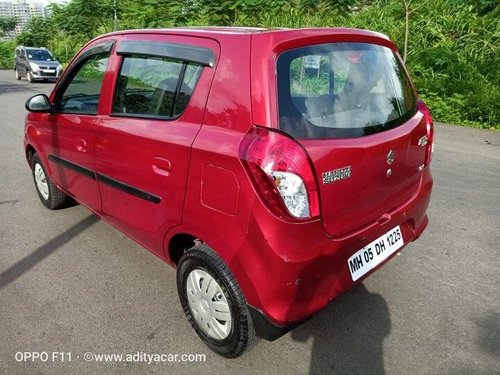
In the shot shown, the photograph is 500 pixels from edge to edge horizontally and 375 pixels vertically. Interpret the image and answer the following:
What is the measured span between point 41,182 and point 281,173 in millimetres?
3438

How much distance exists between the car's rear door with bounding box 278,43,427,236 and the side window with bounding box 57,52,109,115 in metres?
1.64

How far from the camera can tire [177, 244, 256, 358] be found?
2201 millimetres

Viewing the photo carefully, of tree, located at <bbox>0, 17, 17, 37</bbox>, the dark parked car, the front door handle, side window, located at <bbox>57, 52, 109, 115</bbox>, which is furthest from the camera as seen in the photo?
tree, located at <bbox>0, 17, 17, 37</bbox>

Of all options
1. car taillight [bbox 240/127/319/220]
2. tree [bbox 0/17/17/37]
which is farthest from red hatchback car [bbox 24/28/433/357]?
tree [bbox 0/17/17/37]

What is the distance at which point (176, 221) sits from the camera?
7.98 ft

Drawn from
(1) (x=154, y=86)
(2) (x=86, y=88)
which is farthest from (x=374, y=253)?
(2) (x=86, y=88)

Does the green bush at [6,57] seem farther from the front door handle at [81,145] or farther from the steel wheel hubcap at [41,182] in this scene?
the front door handle at [81,145]

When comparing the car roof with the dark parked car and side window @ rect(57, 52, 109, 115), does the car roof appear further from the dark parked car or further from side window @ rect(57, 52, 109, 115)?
the dark parked car

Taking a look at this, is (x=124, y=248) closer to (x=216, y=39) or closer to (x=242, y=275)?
(x=242, y=275)

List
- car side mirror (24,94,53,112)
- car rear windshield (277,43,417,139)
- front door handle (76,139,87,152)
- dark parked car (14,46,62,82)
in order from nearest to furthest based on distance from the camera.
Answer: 1. car rear windshield (277,43,417,139)
2. front door handle (76,139,87,152)
3. car side mirror (24,94,53,112)
4. dark parked car (14,46,62,82)

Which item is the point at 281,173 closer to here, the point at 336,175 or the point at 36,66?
the point at 336,175

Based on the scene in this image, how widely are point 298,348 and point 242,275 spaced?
0.69 metres

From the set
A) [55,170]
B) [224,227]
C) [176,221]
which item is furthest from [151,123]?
[55,170]

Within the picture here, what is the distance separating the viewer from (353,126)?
2.20m
